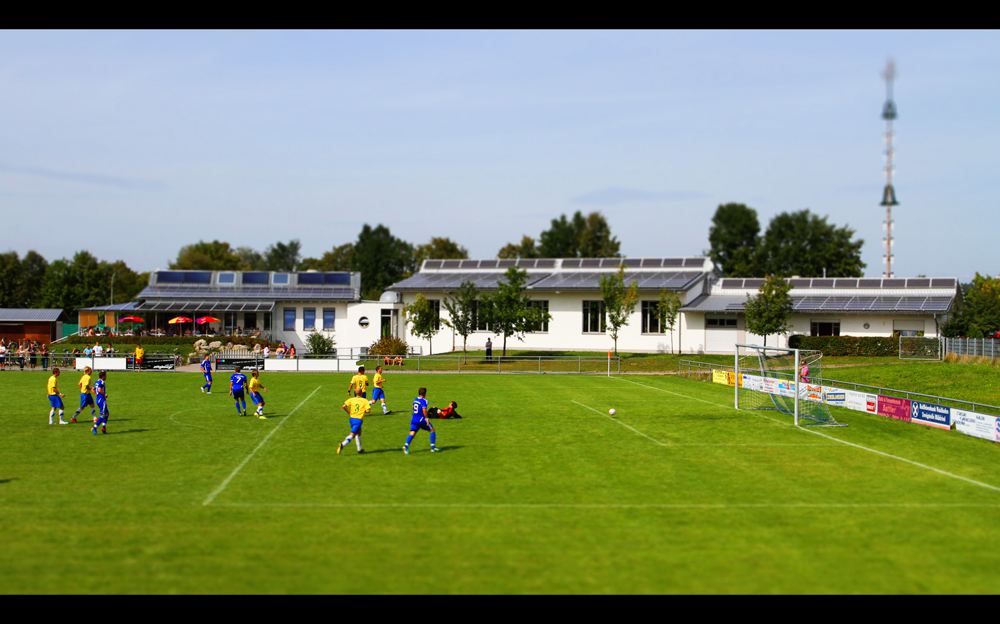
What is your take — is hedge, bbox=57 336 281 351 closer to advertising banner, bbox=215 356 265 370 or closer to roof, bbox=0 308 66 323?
roof, bbox=0 308 66 323

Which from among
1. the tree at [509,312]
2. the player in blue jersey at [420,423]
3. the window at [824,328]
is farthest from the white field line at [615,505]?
the window at [824,328]

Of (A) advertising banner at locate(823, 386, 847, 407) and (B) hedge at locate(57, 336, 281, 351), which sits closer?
(A) advertising banner at locate(823, 386, 847, 407)

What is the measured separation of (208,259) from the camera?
4518 inches

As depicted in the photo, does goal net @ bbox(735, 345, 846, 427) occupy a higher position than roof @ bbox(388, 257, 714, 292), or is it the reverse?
roof @ bbox(388, 257, 714, 292)

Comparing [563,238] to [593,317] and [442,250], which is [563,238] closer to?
[442,250]

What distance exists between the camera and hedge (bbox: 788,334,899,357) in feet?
177

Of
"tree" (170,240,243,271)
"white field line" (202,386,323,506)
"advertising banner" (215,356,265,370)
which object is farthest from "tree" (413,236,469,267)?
"white field line" (202,386,323,506)

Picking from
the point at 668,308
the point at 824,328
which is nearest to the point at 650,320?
the point at 668,308

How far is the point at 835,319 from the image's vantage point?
58.5 meters

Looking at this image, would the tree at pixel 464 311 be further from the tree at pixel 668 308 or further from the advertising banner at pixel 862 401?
the advertising banner at pixel 862 401

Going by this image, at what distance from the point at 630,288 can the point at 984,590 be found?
49.2 metres

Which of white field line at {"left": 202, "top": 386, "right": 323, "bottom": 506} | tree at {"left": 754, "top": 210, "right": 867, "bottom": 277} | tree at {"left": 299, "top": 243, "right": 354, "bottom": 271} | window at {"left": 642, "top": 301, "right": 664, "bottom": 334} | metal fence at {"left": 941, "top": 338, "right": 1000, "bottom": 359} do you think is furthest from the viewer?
tree at {"left": 299, "top": 243, "right": 354, "bottom": 271}

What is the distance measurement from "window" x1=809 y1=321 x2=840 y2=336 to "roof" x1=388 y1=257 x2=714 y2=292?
9549mm
